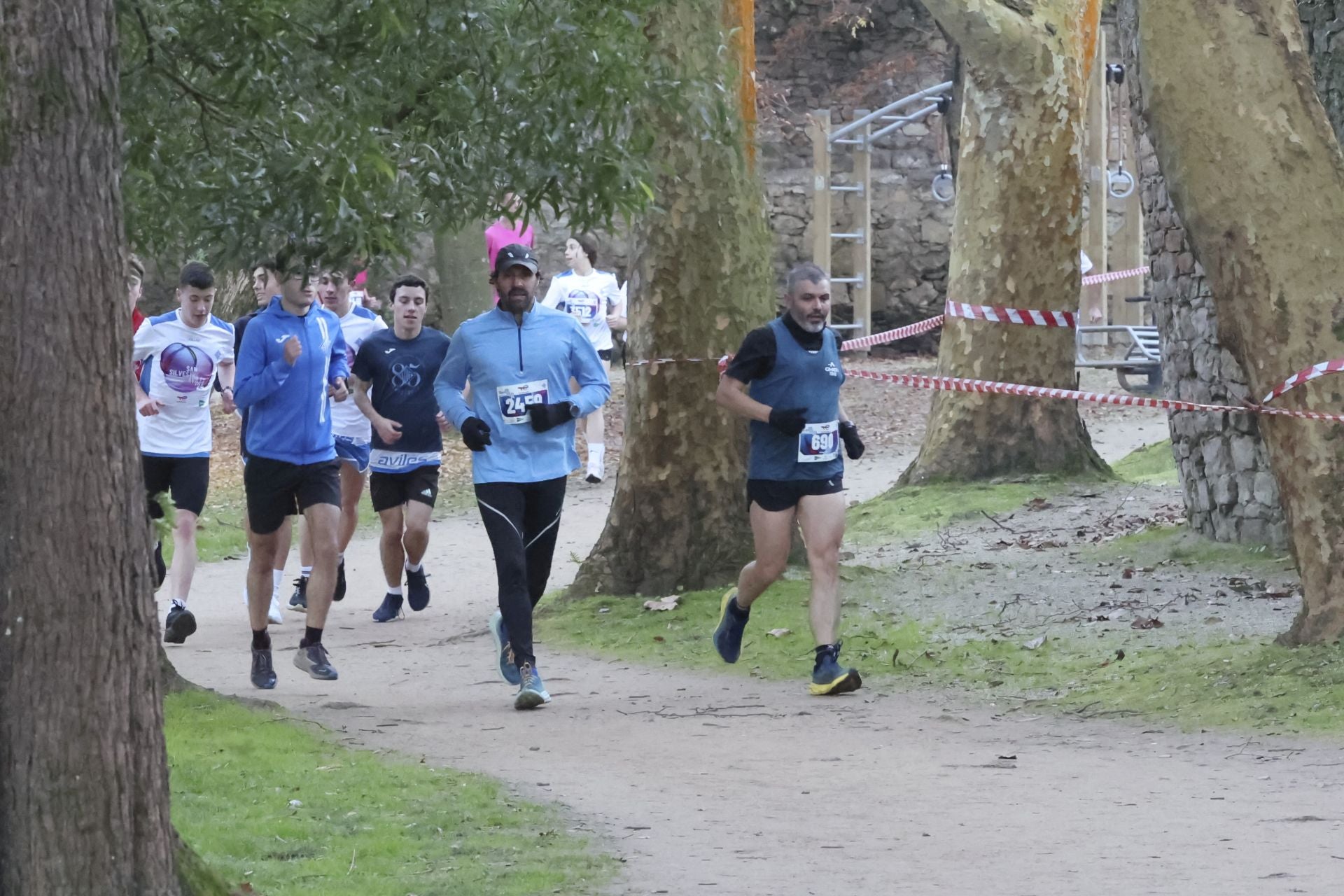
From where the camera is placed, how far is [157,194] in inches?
262

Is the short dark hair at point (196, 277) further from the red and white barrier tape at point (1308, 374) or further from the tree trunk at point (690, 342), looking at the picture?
the red and white barrier tape at point (1308, 374)

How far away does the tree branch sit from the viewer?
14.6m

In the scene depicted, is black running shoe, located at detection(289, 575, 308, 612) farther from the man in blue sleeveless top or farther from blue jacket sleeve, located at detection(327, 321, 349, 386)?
the man in blue sleeveless top

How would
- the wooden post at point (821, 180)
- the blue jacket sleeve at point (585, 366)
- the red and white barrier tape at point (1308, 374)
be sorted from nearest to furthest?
the red and white barrier tape at point (1308, 374), the blue jacket sleeve at point (585, 366), the wooden post at point (821, 180)

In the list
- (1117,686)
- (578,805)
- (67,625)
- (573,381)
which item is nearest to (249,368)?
(573,381)

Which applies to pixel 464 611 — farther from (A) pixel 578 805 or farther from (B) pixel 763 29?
(B) pixel 763 29

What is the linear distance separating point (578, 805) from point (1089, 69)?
10.3m

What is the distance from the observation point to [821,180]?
78.6 feet

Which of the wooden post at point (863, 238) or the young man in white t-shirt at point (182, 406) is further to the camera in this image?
the wooden post at point (863, 238)

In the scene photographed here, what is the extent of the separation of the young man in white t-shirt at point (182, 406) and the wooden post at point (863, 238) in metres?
15.2

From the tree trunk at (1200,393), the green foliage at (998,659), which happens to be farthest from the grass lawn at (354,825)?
the tree trunk at (1200,393)

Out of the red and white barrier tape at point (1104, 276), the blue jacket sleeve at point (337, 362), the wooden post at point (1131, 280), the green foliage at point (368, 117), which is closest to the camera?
the green foliage at point (368, 117)

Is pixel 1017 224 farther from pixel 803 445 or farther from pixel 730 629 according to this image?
pixel 803 445

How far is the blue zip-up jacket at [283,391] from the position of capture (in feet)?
30.2
